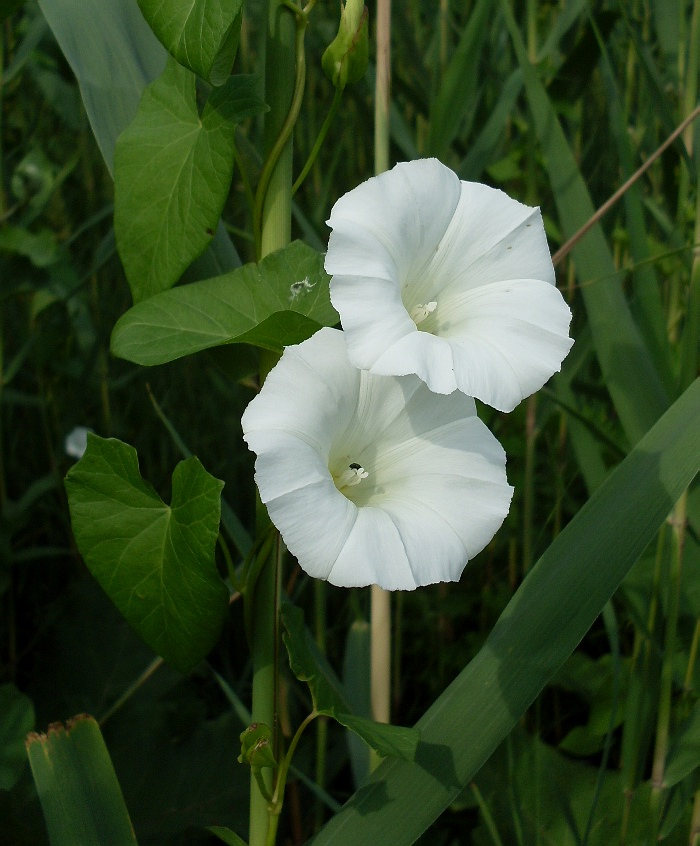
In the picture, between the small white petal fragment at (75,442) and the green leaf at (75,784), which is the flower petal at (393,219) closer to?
the green leaf at (75,784)

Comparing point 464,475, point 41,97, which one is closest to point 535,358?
point 464,475

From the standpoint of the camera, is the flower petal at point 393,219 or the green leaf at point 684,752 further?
the green leaf at point 684,752

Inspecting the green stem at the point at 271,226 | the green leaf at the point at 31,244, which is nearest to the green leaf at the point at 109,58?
the green stem at the point at 271,226

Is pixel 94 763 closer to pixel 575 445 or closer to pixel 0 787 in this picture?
pixel 0 787

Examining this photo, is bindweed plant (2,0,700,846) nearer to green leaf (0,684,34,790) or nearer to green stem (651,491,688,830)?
green stem (651,491,688,830)

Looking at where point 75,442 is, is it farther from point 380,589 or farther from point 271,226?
point 271,226

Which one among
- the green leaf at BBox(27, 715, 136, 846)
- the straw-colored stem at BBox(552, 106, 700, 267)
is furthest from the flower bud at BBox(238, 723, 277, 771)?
the straw-colored stem at BBox(552, 106, 700, 267)
